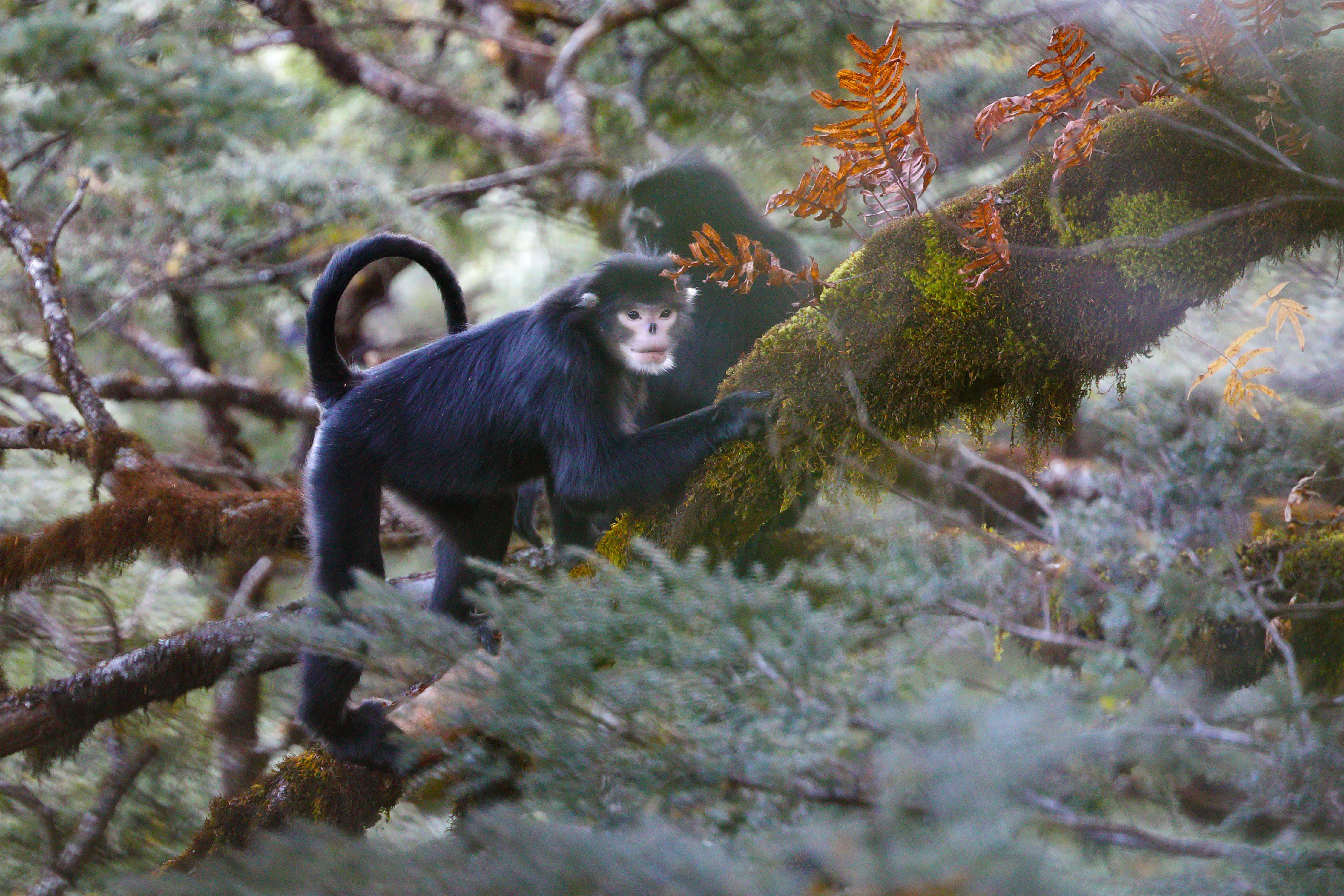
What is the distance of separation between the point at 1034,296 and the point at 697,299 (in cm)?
211

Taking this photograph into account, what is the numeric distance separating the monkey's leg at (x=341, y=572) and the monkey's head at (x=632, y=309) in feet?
3.00

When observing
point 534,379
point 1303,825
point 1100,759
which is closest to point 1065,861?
point 1100,759

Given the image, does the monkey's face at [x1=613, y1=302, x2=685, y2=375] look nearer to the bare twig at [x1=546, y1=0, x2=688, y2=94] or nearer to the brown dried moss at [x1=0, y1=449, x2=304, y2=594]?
the brown dried moss at [x1=0, y1=449, x2=304, y2=594]

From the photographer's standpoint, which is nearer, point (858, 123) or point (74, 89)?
point (858, 123)

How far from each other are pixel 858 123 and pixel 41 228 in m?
5.51

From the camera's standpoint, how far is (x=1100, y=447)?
5324 mm

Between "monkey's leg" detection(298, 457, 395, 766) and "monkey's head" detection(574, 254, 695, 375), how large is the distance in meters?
Answer: 0.91

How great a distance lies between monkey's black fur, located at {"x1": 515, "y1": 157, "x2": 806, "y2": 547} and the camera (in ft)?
12.7

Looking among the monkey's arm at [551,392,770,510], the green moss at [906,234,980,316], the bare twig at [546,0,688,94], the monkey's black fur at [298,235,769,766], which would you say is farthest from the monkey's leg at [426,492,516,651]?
the bare twig at [546,0,688,94]

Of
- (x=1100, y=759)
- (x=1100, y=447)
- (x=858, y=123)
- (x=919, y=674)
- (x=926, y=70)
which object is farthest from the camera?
(x=1100, y=447)

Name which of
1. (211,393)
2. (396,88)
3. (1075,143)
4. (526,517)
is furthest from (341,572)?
(396,88)

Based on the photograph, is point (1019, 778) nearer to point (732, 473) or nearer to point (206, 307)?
point (732, 473)

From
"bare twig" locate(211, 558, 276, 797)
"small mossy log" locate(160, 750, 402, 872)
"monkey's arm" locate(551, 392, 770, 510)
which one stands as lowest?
"bare twig" locate(211, 558, 276, 797)

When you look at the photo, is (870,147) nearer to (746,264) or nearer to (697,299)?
(746,264)
